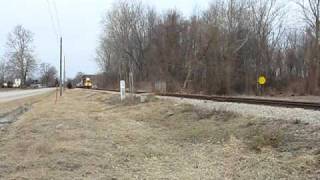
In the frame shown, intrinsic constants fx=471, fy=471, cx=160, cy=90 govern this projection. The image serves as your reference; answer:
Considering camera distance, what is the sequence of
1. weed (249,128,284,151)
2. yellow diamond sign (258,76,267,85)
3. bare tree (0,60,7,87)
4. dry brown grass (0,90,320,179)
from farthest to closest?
bare tree (0,60,7,87) < yellow diamond sign (258,76,267,85) < weed (249,128,284,151) < dry brown grass (0,90,320,179)

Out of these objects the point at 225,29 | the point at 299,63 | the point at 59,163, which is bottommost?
the point at 59,163

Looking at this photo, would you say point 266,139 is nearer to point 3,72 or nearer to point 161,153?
point 161,153

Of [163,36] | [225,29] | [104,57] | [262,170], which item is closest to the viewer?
[262,170]

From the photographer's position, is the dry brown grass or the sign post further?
the sign post

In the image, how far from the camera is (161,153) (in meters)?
11.8

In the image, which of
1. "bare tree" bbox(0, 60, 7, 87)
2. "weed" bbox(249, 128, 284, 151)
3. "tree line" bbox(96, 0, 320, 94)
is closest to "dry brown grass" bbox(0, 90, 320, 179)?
"weed" bbox(249, 128, 284, 151)

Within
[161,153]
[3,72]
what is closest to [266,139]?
[161,153]

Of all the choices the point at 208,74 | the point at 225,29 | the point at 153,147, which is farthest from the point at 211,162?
the point at 225,29

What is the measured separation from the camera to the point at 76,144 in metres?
13.2

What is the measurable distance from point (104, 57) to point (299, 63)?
61.4 m

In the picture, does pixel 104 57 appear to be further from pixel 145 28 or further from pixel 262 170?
pixel 262 170

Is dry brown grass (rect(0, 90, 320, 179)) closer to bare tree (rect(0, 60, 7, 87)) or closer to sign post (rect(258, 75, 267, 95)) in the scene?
sign post (rect(258, 75, 267, 95))

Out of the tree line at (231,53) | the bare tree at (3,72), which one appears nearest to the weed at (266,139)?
the tree line at (231,53)

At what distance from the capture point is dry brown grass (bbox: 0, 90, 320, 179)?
9.17m
